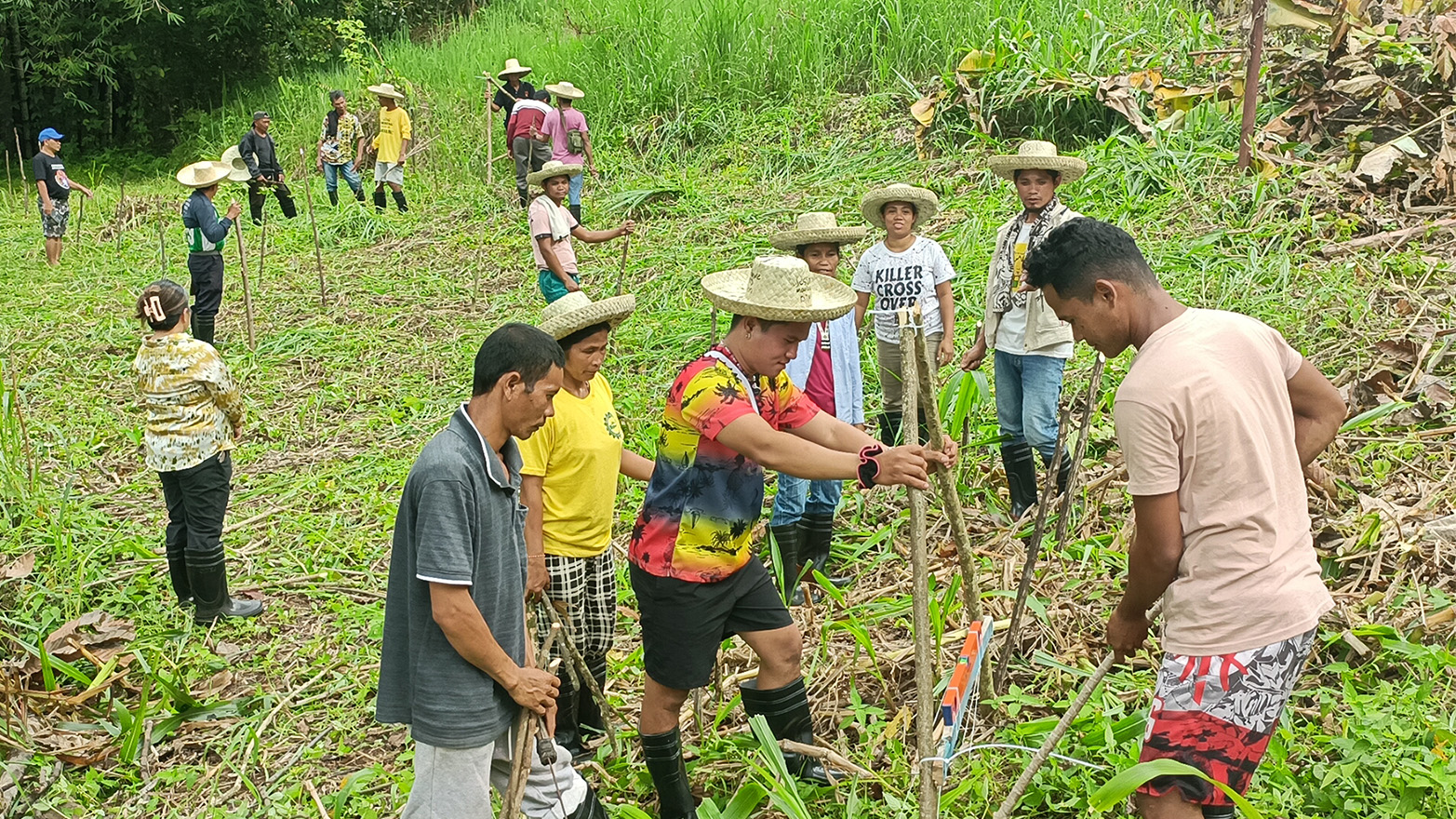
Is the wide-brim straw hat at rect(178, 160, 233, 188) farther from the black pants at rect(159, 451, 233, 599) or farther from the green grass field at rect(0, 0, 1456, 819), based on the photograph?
the black pants at rect(159, 451, 233, 599)

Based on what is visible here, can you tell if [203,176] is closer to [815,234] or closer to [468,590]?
[815,234]

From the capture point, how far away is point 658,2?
13273 millimetres

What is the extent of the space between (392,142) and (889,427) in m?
8.36

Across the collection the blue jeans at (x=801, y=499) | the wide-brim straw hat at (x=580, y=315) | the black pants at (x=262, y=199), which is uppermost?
the wide-brim straw hat at (x=580, y=315)

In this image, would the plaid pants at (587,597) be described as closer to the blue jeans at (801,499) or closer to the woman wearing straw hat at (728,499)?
the woman wearing straw hat at (728,499)

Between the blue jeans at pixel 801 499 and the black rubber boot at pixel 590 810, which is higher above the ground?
the black rubber boot at pixel 590 810

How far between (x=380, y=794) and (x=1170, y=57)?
815 cm

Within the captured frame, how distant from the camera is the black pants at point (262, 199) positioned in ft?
38.2

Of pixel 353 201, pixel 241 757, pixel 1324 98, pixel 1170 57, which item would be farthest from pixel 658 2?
pixel 241 757

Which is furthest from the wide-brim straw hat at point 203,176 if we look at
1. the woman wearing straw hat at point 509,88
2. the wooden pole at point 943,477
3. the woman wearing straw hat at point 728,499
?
the wooden pole at point 943,477

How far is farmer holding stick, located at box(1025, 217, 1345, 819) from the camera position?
2.16 metres

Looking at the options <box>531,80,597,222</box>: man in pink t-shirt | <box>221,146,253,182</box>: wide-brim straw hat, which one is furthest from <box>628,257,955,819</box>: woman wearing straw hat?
<box>221,146,253,182</box>: wide-brim straw hat

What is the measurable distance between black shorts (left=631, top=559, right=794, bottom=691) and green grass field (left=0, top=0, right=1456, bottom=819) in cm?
41

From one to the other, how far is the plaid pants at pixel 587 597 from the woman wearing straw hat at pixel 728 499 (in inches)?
18.2
